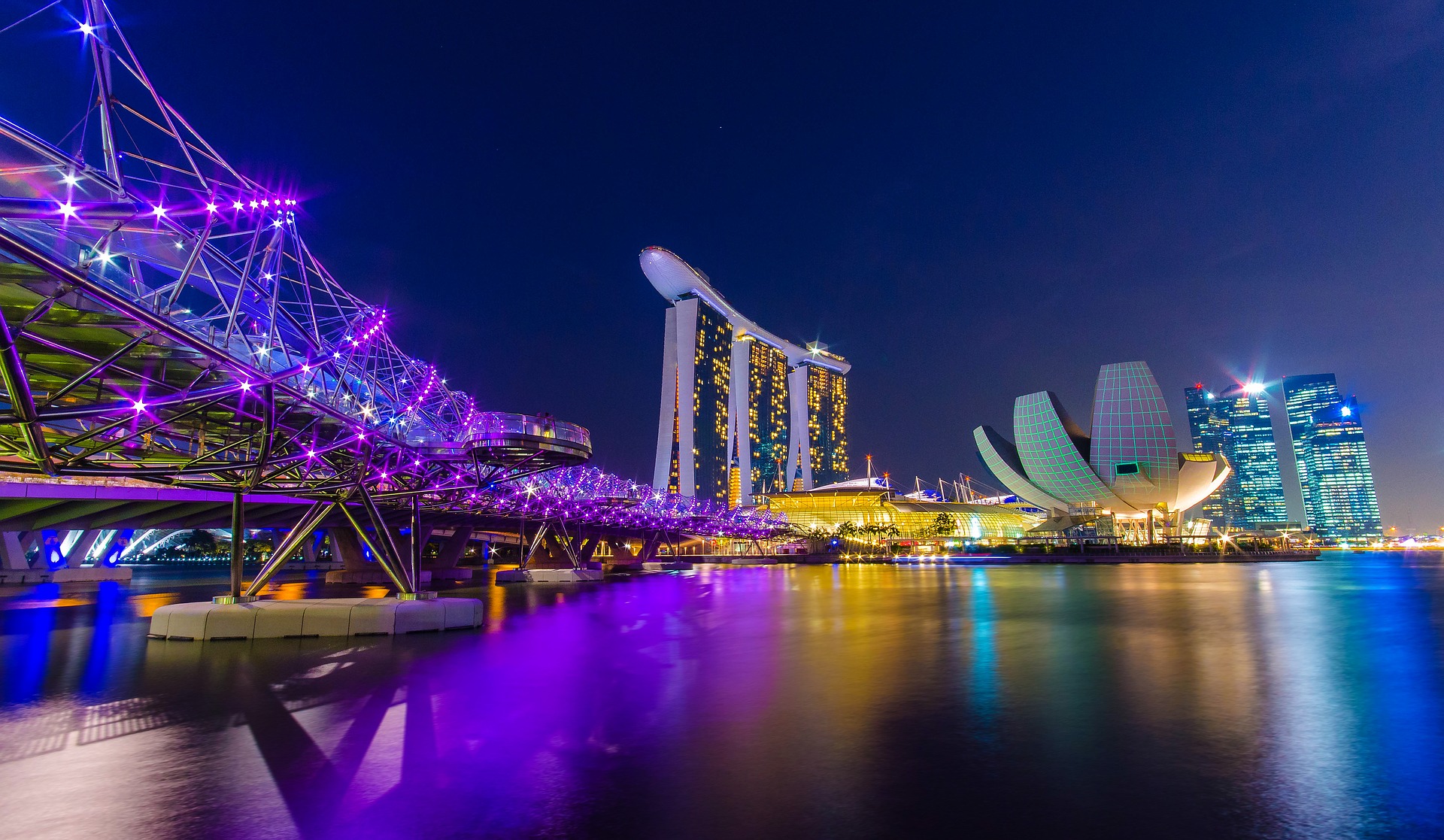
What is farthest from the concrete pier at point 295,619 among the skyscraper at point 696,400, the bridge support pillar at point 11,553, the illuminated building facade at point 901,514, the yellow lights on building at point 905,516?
the illuminated building facade at point 901,514

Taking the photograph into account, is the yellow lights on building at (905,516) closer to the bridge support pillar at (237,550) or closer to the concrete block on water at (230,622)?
the bridge support pillar at (237,550)

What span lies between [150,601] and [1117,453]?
98085mm

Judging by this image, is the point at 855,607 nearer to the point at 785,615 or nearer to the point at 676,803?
the point at 785,615

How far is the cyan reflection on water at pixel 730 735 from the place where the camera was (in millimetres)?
5793

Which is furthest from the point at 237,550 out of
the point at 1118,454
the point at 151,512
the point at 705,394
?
the point at 705,394

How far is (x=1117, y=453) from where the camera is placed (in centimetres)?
9500

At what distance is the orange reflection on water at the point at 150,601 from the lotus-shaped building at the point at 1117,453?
9307cm

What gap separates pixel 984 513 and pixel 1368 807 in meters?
144

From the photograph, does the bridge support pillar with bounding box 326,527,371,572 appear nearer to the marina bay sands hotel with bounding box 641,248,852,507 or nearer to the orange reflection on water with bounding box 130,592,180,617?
the orange reflection on water with bounding box 130,592,180,617

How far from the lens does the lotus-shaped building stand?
94.2 metres

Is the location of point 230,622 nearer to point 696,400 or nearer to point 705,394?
point 696,400

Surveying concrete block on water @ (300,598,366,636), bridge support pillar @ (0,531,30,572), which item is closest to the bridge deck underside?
concrete block on water @ (300,598,366,636)

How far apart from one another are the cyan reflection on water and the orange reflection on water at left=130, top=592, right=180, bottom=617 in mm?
8144

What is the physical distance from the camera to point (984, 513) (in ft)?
466
